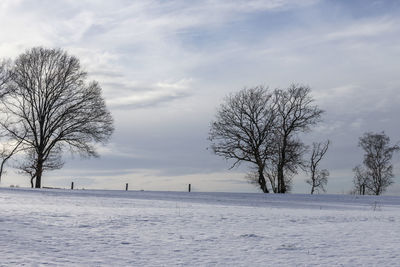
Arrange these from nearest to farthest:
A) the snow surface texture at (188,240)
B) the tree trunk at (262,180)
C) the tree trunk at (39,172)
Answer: the snow surface texture at (188,240), the tree trunk at (39,172), the tree trunk at (262,180)

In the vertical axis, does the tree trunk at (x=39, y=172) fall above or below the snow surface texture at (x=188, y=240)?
above

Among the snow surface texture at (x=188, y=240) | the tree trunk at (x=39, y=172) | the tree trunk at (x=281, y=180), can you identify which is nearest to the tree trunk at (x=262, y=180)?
the tree trunk at (x=281, y=180)

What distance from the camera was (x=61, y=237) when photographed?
8.78 meters

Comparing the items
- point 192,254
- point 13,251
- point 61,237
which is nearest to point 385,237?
point 192,254

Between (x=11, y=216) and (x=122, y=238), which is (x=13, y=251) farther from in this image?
(x=11, y=216)

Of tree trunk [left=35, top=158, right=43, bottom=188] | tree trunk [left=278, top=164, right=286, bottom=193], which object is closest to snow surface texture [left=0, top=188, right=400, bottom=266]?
tree trunk [left=35, top=158, right=43, bottom=188]

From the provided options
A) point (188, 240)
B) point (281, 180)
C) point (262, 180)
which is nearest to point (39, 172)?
point (262, 180)

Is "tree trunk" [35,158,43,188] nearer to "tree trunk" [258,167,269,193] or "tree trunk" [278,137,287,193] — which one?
"tree trunk" [258,167,269,193]

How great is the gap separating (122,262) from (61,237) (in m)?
2.47

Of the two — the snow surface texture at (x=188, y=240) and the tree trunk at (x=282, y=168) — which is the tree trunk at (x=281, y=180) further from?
the snow surface texture at (x=188, y=240)

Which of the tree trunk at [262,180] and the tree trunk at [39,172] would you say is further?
the tree trunk at [262,180]

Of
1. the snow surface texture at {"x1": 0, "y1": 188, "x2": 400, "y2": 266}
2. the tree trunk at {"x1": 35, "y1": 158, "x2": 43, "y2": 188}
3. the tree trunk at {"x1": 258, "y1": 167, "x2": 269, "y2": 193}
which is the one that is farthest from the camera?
the tree trunk at {"x1": 258, "y1": 167, "x2": 269, "y2": 193}

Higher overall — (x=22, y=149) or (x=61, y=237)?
(x=22, y=149)

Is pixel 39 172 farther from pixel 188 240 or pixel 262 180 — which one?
pixel 188 240
